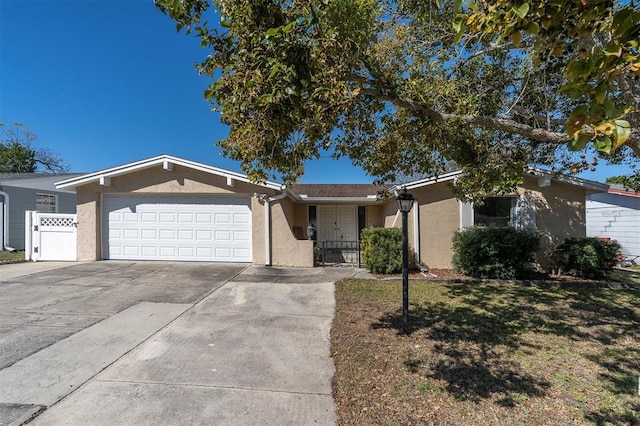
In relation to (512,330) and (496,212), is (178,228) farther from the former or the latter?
(496,212)

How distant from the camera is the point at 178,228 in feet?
34.7

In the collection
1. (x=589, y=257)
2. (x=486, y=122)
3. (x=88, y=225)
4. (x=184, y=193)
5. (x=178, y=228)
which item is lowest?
(x=589, y=257)

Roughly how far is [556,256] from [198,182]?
1107cm

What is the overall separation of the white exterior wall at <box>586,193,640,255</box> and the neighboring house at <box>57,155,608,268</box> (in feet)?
20.4

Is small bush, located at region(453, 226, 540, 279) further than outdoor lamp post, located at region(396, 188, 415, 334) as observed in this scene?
Yes

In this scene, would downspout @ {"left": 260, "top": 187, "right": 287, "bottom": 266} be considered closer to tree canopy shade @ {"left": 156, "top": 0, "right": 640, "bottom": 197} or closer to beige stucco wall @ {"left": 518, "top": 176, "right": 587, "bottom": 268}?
tree canopy shade @ {"left": 156, "top": 0, "right": 640, "bottom": 197}

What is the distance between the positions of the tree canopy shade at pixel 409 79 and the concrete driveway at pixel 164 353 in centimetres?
252

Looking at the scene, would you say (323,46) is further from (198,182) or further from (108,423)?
(198,182)

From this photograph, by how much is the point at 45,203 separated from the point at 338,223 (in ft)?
47.5

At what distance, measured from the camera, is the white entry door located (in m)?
15.2

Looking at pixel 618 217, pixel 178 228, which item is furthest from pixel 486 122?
pixel 618 217

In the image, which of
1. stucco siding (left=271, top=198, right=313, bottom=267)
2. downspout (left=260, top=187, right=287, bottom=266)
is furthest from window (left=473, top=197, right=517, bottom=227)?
downspout (left=260, top=187, right=287, bottom=266)

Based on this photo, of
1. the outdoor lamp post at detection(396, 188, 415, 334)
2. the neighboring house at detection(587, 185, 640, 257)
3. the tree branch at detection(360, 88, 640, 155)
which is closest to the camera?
the tree branch at detection(360, 88, 640, 155)

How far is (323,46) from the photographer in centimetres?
322
